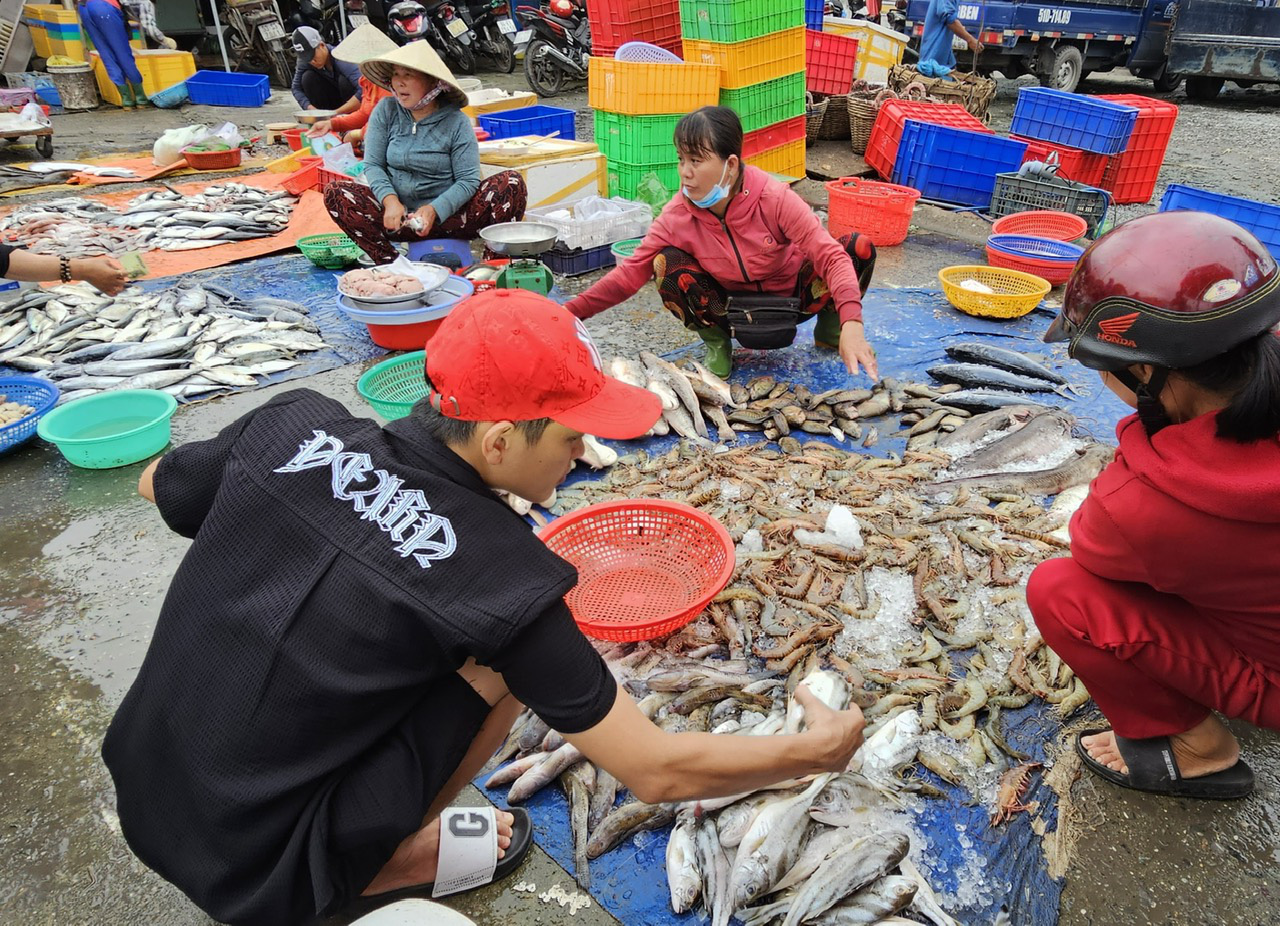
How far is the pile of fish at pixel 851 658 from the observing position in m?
2.04

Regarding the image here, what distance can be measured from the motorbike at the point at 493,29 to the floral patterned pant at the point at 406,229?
40.0 feet

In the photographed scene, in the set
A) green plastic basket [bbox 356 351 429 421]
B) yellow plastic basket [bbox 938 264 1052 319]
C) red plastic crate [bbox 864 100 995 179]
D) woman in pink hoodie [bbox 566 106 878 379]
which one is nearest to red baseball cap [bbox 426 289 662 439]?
green plastic basket [bbox 356 351 429 421]

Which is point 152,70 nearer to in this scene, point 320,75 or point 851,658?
point 320,75

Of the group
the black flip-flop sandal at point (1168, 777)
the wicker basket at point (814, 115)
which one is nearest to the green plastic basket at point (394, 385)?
the black flip-flop sandal at point (1168, 777)

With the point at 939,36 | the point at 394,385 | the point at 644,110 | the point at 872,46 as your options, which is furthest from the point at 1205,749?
the point at 872,46

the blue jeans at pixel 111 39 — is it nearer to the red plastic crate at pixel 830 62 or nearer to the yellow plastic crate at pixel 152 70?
the yellow plastic crate at pixel 152 70

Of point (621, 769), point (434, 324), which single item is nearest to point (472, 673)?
point (621, 769)

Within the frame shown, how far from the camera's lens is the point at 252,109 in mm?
14000

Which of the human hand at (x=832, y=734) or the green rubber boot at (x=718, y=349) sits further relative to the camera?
the green rubber boot at (x=718, y=349)

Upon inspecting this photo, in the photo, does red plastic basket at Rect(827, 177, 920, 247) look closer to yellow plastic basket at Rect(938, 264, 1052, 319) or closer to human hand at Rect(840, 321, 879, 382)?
yellow plastic basket at Rect(938, 264, 1052, 319)

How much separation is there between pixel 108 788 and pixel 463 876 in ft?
3.96

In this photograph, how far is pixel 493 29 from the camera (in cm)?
1653

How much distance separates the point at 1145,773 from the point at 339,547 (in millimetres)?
2332

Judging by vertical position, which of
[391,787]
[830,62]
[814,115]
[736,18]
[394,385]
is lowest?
[394,385]
